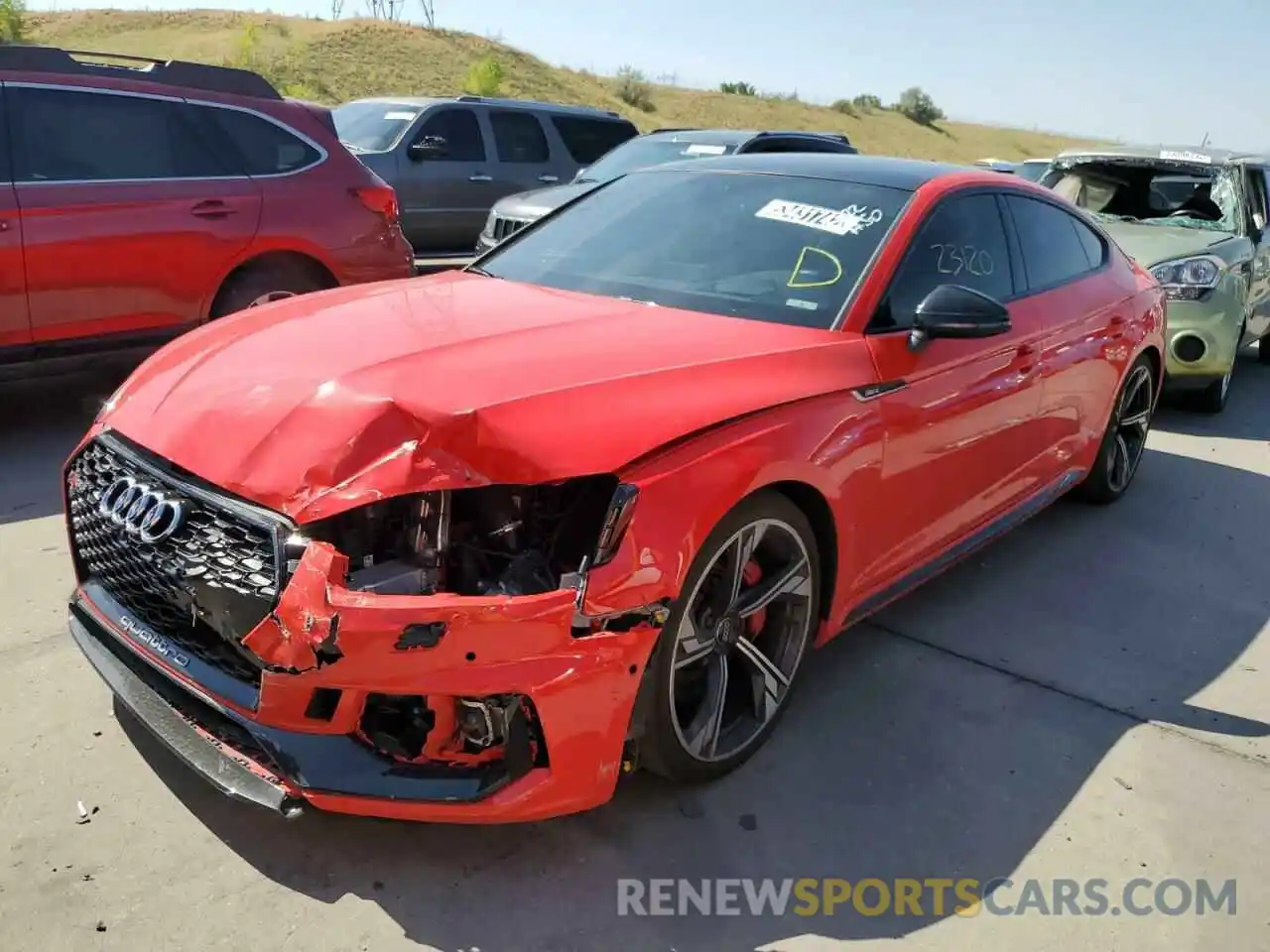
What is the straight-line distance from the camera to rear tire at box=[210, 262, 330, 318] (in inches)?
240

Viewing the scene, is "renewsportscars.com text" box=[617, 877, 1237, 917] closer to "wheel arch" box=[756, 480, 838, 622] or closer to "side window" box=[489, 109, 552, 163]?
"wheel arch" box=[756, 480, 838, 622]

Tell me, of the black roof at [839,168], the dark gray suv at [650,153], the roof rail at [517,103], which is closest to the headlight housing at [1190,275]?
the dark gray suv at [650,153]

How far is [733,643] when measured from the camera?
303 centimetres

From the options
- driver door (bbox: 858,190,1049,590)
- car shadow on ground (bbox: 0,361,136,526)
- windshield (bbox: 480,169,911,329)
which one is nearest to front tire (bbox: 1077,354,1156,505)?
driver door (bbox: 858,190,1049,590)

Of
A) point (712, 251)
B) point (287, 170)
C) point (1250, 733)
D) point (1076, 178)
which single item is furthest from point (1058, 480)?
point (1076, 178)

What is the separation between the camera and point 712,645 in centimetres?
293

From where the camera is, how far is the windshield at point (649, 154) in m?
10.1

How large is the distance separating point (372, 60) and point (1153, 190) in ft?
150

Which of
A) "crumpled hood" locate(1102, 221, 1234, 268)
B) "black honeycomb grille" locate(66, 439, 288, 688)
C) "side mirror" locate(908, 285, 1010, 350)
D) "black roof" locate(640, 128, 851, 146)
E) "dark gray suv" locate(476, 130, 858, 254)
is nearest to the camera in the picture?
"black honeycomb grille" locate(66, 439, 288, 688)

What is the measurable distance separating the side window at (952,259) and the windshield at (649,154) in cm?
604

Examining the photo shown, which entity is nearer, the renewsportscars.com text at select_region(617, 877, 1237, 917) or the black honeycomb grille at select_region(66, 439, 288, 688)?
the black honeycomb grille at select_region(66, 439, 288, 688)

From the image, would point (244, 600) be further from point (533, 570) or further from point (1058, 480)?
point (1058, 480)

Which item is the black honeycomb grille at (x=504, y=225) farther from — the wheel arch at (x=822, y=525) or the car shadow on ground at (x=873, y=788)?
the wheel arch at (x=822, y=525)

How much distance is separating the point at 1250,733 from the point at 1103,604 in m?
0.98
